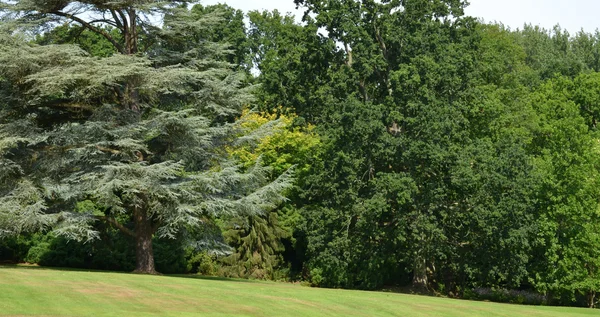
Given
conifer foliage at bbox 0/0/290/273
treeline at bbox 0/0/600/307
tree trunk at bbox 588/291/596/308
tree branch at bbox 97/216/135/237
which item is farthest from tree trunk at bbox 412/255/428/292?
tree branch at bbox 97/216/135/237

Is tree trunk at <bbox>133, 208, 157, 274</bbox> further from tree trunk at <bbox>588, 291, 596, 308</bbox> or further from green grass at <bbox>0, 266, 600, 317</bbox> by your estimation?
tree trunk at <bbox>588, 291, 596, 308</bbox>

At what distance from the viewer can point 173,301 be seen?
67.4ft

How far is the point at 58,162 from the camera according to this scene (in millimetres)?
31406

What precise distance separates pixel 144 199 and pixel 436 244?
1342cm

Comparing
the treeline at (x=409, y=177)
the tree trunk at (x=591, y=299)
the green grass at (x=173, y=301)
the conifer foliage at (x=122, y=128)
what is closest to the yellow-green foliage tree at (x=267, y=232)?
the treeline at (x=409, y=177)

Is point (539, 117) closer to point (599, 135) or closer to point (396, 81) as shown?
point (599, 135)

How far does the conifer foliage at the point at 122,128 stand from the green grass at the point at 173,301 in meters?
6.35

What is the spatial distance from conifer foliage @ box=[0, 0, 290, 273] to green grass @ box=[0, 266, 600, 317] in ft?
20.8

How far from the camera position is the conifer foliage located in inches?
1192

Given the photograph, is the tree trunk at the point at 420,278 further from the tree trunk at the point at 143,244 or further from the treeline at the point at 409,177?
the tree trunk at the point at 143,244

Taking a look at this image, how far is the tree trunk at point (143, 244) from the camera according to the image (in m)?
33.3

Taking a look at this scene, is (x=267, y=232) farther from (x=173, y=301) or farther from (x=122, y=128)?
(x=173, y=301)

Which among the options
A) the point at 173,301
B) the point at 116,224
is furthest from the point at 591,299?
the point at 173,301

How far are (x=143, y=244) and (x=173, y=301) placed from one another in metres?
13.4
